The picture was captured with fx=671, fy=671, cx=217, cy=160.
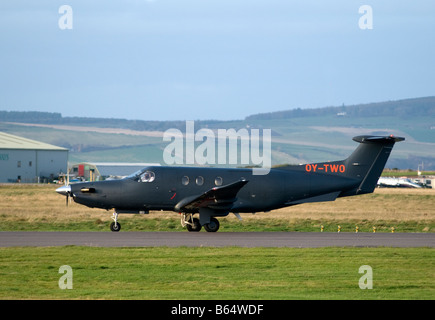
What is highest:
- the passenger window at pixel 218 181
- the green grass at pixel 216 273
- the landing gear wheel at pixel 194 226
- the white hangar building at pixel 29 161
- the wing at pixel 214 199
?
the white hangar building at pixel 29 161

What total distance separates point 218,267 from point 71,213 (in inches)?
820

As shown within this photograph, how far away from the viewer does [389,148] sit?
93.7 ft

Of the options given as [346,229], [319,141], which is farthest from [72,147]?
[346,229]

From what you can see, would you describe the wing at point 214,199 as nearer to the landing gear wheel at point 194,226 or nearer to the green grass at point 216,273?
the landing gear wheel at point 194,226

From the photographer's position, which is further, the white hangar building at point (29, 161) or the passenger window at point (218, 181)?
the white hangar building at point (29, 161)

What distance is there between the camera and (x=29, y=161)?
93.6 meters

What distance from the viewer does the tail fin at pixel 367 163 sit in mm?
28297

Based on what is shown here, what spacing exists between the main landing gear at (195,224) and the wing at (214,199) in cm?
57

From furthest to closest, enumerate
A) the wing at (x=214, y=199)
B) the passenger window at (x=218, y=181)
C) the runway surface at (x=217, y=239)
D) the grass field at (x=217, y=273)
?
the passenger window at (x=218, y=181) → the wing at (x=214, y=199) → the runway surface at (x=217, y=239) → the grass field at (x=217, y=273)

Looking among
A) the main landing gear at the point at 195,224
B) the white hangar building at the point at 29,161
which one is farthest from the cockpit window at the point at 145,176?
the white hangar building at the point at 29,161

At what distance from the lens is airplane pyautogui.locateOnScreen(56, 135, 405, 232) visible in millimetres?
26953

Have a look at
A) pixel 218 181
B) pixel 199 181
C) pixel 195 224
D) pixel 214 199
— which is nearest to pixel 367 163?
pixel 218 181

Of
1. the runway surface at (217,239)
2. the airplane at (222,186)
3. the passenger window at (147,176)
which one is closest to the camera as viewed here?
the runway surface at (217,239)
